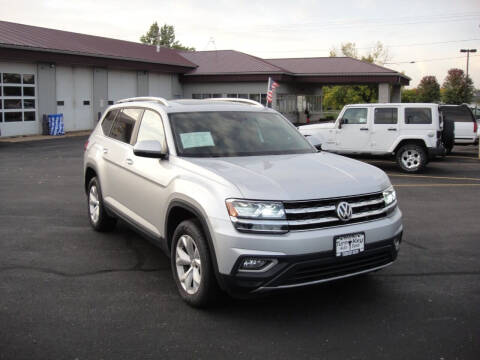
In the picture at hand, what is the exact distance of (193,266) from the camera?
4.64 m

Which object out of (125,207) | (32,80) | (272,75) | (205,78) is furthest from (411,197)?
(205,78)

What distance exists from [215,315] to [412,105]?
11284 mm

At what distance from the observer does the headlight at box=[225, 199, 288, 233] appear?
409cm

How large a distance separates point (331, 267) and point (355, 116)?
36.8 ft

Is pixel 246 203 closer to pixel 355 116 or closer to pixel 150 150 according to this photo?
pixel 150 150

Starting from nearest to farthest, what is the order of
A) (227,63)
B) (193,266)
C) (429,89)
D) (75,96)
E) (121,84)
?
(193,266) → (75,96) → (121,84) → (227,63) → (429,89)

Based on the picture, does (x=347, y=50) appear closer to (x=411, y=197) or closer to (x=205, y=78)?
(x=205, y=78)

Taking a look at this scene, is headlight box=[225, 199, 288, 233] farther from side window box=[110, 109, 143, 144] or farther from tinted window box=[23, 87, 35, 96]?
tinted window box=[23, 87, 35, 96]

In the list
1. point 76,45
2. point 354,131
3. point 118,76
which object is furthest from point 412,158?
point 118,76

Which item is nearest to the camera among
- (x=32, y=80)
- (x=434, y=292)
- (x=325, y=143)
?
(x=434, y=292)

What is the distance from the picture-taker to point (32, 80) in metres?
25.8

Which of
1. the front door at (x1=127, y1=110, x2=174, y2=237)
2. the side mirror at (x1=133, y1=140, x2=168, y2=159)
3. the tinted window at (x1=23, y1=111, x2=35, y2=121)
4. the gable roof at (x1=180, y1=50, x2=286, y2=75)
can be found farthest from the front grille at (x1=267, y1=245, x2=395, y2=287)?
the gable roof at (x1=180, y1=50, x2=286, y2=75)

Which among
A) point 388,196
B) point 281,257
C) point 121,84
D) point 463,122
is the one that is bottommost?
point 281,257

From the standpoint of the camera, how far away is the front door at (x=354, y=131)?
14719 mm
